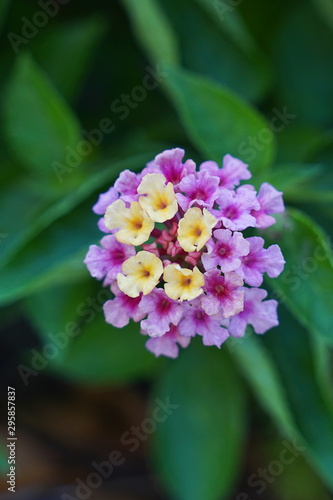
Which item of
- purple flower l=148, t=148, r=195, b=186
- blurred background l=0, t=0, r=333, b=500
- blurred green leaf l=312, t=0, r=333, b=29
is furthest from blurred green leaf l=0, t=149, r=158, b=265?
blurred green leaf l=312, t=0, r=333, b=29

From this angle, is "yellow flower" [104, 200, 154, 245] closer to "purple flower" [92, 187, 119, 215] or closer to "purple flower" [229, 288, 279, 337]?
"purple flower" [92, 187, 119, 215]

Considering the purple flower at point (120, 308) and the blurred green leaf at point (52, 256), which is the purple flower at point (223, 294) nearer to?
the purple flower at point (120, 308)

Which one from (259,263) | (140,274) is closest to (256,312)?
(259,263)

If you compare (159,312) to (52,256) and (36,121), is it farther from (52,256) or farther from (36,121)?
(36,121)

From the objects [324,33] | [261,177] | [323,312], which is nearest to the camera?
[323,312]

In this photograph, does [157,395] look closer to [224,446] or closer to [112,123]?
[224,446]

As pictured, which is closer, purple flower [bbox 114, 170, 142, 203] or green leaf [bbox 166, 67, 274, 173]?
purple flower [bbox 114, 170, 142, 203]

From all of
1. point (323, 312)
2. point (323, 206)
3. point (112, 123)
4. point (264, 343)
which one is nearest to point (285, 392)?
point (264, 343)

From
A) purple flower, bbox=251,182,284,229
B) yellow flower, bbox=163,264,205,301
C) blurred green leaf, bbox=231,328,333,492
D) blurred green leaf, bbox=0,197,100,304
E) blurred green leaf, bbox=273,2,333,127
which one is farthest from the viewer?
blurred green leaf, bbox=273,2,333,127
